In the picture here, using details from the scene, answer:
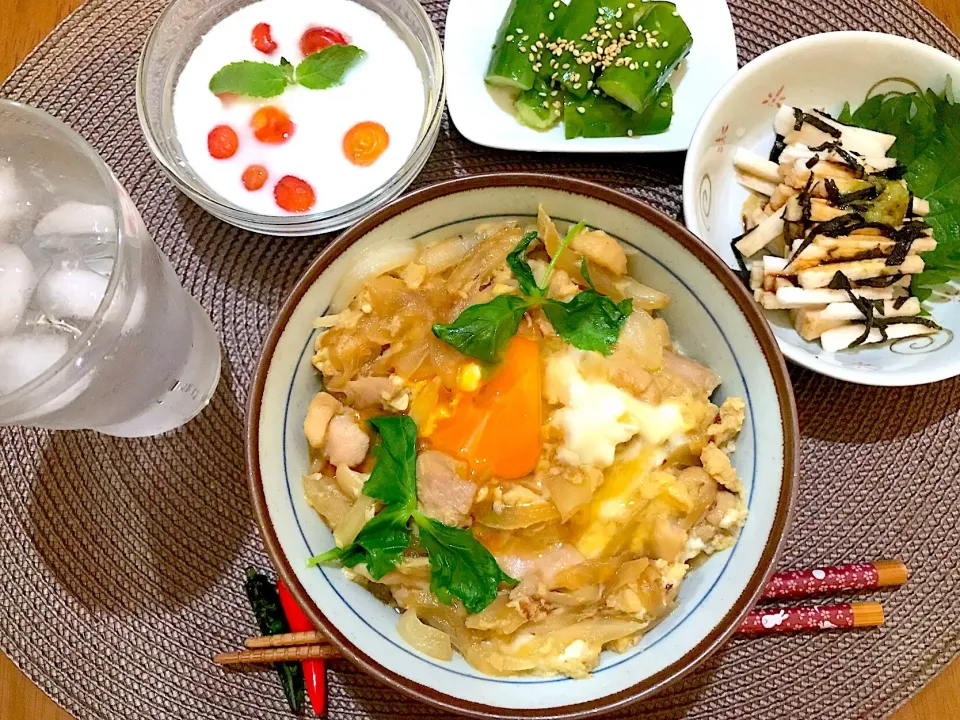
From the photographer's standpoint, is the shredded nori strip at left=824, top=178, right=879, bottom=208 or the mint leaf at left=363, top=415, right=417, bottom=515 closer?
the mint leaf at left=363, top=415, right=417, bottom=515

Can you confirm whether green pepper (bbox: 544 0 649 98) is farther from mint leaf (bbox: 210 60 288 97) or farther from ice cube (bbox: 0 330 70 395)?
ice cube (bbox: 0 330 70 395)

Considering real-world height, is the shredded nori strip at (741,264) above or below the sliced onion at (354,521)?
above

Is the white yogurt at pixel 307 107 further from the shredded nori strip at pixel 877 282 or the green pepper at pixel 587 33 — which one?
the shredded nori strip at pixel 877 282

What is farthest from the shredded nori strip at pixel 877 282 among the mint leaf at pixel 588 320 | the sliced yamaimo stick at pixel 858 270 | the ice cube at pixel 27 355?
the ice cube at pixel 27 355

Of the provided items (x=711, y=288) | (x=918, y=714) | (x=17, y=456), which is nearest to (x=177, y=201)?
(x=17, y=456)

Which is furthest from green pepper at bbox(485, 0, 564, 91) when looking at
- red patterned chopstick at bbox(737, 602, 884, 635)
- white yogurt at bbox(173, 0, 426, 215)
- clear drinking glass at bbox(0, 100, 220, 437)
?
red patterned chopstick at bbox(737, 602, 884, 635)
